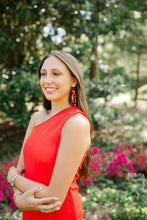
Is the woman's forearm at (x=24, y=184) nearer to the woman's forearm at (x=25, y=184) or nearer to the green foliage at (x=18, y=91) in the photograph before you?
→ the woman's forearm at (x=25, y=184)

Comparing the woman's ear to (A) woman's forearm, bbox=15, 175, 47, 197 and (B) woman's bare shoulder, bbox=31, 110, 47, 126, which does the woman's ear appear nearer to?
(B) woman's bare shoulder, bbox=31, 110, 47, 126

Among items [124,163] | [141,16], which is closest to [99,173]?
[124,163]

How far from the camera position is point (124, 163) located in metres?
3.66

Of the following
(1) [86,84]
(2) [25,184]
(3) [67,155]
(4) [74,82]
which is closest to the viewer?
(3) [67,155]

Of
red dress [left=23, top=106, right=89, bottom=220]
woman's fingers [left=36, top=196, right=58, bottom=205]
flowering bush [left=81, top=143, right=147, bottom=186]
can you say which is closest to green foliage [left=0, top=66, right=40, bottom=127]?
flowering bush [left=81, top=143, right=147, bottom=186]

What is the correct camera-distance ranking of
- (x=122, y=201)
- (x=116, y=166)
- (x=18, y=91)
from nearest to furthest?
(x=122, y=201) < (x=116, y=166) < (x=18, y=91)

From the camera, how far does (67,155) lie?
48.1 inches

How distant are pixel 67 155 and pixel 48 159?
0.52ft

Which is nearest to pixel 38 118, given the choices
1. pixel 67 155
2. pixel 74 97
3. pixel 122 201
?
Result: pixel 74 97

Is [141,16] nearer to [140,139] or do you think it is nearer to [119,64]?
[140,139]

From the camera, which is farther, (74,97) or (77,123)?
(74,97)

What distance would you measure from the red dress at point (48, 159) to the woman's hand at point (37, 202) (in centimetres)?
12

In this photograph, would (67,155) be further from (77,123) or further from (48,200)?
(48,200)

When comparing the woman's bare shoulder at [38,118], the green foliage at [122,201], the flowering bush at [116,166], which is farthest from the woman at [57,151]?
the flowering bush at [116,166]
